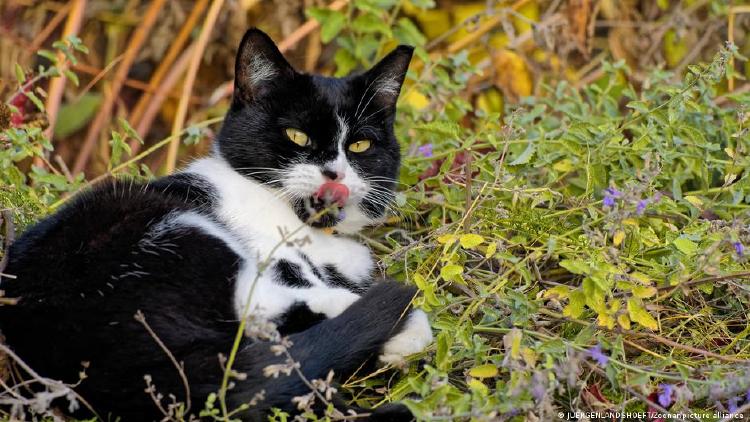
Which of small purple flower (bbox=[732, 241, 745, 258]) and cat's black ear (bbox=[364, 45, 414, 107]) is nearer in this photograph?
small purple flower (bbox=[732, 241, 745, 258])

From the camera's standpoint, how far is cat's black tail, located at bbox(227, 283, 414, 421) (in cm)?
153

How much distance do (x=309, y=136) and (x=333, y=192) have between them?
0.16m

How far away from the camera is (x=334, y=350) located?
5.31 feet

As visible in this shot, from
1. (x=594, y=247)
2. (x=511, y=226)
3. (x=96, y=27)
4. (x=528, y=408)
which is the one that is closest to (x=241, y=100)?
(x=511, y=226)

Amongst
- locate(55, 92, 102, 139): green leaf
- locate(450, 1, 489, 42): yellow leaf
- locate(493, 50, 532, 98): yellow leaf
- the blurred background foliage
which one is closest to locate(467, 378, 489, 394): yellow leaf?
the blurred background foliage

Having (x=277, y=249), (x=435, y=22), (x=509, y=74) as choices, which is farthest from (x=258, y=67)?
(x=435, y=22)

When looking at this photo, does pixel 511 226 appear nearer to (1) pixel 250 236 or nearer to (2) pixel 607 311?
(2) pixel 607 311

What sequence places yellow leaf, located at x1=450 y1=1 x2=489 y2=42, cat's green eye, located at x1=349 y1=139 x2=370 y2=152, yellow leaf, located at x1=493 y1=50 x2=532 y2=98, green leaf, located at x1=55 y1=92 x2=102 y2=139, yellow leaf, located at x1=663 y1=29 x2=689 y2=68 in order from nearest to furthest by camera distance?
cat's green eye, located at x1=349 y1=139 x2=370 y2=152, yellow leaf, located at x1=493 y1=50 x2=532 y2=98, yellow leaf, located at x1=663 y1=29 x2=689 y2=68, yellow leaf, located at x1=450 y1=1 x2=489 y2=42, green leaf, located at x1=55 y1=92 x2=102 y2=139

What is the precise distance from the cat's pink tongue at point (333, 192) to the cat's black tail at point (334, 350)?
1.08ft

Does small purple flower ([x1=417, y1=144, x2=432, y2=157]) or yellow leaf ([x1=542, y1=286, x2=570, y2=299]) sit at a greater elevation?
small purple flower ([x1=417, y1=144, x2=432, y2=157])

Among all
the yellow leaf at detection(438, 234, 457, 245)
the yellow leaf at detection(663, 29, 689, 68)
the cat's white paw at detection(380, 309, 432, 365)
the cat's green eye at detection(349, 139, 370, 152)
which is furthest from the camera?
the yellow leaf at detection(663, 29, 689, 68)

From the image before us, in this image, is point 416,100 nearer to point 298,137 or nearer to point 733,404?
point 298,137

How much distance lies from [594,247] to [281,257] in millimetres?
665

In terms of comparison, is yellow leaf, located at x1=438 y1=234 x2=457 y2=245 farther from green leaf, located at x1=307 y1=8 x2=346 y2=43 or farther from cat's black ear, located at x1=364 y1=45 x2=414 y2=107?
green leaf, located at x1=307 y1=8 x2=346 y2=43
